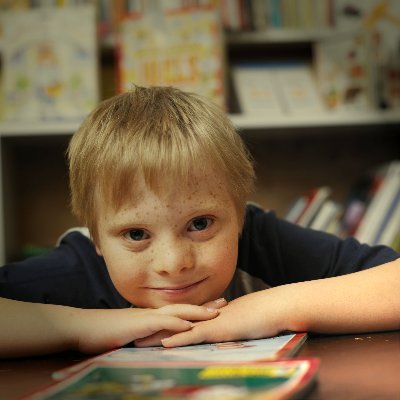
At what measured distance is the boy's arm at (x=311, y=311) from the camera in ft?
2.46

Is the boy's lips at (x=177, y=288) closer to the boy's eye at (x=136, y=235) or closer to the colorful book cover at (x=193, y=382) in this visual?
the boy's eye at (x=136, y=235)

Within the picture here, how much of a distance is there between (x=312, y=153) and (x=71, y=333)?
1.57 metres

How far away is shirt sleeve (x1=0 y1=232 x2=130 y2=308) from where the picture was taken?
3.26ft

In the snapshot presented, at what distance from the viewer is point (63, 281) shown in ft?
3.42

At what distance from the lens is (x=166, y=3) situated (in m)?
1.92

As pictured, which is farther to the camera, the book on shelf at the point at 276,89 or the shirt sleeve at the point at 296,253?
the book on shelf at the point at 276,89

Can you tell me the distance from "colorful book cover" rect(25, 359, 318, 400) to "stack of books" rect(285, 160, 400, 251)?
4.43ft

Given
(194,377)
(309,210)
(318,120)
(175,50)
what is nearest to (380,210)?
(309,210)

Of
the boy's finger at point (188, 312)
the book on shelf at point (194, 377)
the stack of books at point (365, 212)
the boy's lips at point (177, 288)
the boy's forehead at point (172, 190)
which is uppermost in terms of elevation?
the boy's forehead at point (172, 190)

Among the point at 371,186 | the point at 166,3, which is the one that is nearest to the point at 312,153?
the point at 371,186

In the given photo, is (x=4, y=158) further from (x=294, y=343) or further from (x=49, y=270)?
(x=294, y=343)

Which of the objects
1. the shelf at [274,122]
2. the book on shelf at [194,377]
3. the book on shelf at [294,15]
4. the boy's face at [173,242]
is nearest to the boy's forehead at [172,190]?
the boy's face at [173,242]

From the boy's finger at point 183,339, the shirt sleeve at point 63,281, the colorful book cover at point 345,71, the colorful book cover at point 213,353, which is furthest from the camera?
the colorful book cover at point 345,71

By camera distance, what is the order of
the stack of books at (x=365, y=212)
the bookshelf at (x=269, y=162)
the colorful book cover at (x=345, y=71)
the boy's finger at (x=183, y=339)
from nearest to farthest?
the boy's finger at (x=183, y=339), the stack of books at (x=365, y=212), the colorful book cover at (x=345, y=71), the bookshelf at (x=269, y=162)
